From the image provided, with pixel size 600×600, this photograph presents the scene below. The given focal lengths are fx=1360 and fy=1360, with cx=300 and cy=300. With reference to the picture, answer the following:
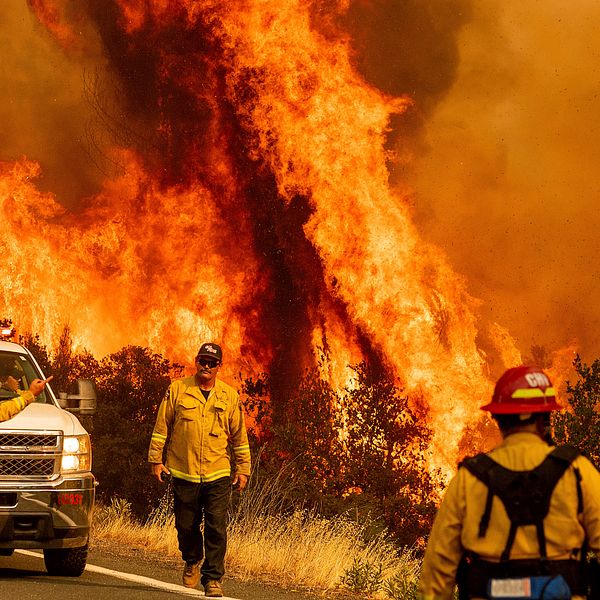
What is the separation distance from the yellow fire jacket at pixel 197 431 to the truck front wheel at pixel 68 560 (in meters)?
1.13

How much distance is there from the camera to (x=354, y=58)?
148ft

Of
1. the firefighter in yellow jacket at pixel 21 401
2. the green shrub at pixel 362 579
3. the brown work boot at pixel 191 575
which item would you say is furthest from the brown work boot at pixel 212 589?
the firefighter in yellow jacket at pixel 21 401

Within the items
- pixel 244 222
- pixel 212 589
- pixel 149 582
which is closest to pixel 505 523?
pixel 212 589

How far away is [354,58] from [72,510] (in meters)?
36.4

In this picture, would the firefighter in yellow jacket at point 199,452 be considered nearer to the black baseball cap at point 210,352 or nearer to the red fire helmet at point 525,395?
the black baseball cap at point 210,352

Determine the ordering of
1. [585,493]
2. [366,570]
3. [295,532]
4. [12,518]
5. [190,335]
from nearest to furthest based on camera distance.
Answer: [585,493], [12,518], [366,570], [295,532], [190,335]

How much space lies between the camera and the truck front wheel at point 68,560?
1071cm

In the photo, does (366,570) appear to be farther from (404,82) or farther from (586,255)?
(586,255)

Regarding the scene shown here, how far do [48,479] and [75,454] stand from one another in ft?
0.99

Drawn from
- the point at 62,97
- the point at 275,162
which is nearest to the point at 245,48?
the point at 275,162

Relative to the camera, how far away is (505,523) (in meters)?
4.42

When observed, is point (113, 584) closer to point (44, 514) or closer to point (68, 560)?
point (68, 560)

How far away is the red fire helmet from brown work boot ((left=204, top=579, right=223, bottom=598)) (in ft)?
18.3

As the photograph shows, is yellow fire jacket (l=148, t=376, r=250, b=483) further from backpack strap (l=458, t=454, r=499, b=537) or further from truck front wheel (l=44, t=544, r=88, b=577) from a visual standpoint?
backpack strap (l=458, t=454, r=499, b=537)
